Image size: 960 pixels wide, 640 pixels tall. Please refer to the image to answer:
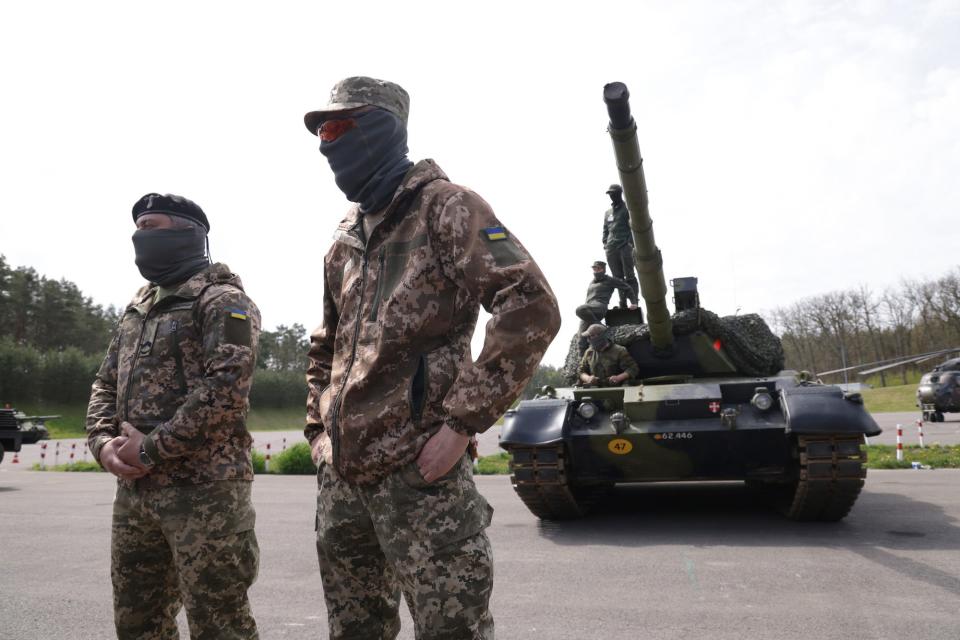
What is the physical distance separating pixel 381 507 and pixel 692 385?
5.45m

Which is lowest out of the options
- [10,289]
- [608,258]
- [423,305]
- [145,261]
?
[423,305]

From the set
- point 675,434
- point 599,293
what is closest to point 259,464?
point 599,293

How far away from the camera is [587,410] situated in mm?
6941

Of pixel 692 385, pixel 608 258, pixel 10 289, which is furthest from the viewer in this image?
pixel 10 289

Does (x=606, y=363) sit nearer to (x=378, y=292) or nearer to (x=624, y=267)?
(x=624, y=267)

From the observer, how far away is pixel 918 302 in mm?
50750

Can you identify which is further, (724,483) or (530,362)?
(724,483)

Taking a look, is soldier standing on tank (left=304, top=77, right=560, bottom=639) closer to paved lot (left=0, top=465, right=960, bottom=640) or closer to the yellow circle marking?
paved lot (left=0, top=465, right=960, bottom=640)

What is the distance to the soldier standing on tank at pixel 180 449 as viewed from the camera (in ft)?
8.46

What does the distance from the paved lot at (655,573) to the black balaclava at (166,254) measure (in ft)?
6.04

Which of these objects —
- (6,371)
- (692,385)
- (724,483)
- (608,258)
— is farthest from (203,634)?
(6,371)

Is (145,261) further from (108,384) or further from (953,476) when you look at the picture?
(953,476)

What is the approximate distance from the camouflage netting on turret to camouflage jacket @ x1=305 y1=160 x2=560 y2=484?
20.3ft

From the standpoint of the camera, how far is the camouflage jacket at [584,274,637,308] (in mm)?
9086
